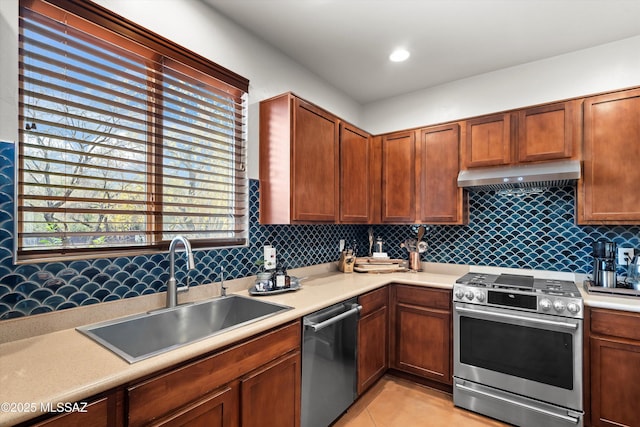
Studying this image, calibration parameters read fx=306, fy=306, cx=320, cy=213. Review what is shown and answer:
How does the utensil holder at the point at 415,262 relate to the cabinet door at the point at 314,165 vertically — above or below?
below

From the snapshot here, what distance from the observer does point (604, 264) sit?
2.22m

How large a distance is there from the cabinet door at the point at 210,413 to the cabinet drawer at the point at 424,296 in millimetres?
1737

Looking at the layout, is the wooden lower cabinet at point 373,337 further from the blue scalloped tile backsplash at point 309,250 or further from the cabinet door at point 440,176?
the cabinet door at point 440,176

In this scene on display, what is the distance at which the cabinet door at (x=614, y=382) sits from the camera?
1864 mm

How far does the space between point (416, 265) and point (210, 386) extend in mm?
2384

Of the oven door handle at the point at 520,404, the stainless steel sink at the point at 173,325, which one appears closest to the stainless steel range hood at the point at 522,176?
the oven door handle at the point at 520,404

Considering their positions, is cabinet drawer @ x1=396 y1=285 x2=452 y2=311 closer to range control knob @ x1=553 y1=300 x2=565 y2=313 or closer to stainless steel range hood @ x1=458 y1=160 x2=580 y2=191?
range control knob @ x1=553 y1=300 x2=565 y2=313

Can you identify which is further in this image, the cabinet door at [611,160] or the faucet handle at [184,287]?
the cabinet door at [611,160]

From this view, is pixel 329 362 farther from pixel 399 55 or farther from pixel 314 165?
pixel 399 55

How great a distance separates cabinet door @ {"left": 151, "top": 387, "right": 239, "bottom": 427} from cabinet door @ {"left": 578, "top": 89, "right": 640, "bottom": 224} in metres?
2.62

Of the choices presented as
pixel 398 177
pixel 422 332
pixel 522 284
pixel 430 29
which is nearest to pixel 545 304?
pixel 522 284

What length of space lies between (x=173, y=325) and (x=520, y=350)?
2.25 metres

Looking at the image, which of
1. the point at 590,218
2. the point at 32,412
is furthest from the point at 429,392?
the point at 32,412

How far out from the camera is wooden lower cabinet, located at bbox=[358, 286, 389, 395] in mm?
2318
